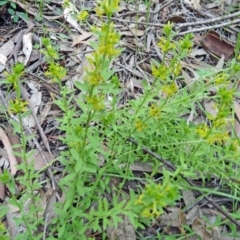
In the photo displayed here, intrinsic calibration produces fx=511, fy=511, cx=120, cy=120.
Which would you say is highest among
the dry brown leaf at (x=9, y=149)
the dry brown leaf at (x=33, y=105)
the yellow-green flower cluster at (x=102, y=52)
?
the yellow-green flower cluster at (x=102, y=52)

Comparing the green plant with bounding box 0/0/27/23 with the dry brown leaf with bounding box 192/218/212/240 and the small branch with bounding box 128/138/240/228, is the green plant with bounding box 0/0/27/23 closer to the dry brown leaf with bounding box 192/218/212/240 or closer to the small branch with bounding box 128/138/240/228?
the small branch with bounding box 128/138/240/228

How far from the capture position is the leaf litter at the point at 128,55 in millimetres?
1894

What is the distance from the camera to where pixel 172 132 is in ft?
6.24

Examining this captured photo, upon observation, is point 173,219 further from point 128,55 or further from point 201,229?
point 128,55

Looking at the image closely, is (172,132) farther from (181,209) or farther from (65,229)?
(65,229)

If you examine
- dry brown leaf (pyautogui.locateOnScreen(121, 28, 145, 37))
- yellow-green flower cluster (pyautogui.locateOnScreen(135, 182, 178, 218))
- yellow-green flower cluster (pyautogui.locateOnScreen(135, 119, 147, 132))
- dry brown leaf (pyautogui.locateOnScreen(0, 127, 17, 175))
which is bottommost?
dry brown leaf (pyautogui.locateOnScreen(0, 127, 17, 175))

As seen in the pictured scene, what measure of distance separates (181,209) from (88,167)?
46cm

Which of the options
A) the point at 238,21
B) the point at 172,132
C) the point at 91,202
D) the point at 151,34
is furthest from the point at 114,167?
the point at 238,21

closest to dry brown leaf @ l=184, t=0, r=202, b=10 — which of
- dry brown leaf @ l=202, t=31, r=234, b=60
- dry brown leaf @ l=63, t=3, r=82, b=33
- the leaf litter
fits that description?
the leaf litter

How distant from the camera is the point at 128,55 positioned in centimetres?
252

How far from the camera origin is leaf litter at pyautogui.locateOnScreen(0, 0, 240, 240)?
189 cm

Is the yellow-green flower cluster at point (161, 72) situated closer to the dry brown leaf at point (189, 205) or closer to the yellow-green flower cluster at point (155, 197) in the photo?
the yellow-green flower cluster at point (155, 197)

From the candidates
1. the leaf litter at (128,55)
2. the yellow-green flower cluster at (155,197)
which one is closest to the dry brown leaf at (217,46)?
the leaf litter at (128,55)

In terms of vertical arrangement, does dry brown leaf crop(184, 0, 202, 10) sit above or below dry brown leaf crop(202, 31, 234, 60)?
above
